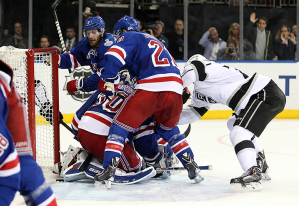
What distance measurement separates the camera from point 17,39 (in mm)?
5848

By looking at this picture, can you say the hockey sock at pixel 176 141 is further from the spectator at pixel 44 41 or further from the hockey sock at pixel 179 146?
the spectator at pixel 44 41

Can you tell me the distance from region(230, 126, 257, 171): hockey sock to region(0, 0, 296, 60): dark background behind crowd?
3899mm

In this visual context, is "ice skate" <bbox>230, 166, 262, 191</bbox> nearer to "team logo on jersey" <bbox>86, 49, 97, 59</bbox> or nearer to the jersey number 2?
the jersey number 2

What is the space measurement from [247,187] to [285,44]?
4.60 metres

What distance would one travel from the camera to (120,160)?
2596 mm

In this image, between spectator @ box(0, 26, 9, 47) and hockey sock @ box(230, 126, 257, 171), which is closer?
hockey sock @ box(230, 126, 257, 171)

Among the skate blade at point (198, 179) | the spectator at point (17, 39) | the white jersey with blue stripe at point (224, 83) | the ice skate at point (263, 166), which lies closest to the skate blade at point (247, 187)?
the skate blade at point (198, 179)

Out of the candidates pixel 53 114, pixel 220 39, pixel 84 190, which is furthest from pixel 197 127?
pixel 84 190

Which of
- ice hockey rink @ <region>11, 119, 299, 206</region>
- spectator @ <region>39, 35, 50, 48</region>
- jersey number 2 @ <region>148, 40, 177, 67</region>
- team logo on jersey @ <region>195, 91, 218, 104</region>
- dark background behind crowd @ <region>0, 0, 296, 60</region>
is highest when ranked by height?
dark background behind crowd @ <region>0, 0, 296, 60</region>

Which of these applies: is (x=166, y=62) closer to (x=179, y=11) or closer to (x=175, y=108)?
(x=175, y=108)

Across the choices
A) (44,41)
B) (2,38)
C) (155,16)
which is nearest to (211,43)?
(155,16)

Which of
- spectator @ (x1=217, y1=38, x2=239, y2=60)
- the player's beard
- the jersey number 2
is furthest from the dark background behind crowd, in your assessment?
the jersey number 2

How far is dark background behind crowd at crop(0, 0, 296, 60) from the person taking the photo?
19.3 feet

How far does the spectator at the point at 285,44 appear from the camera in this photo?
6.39m
